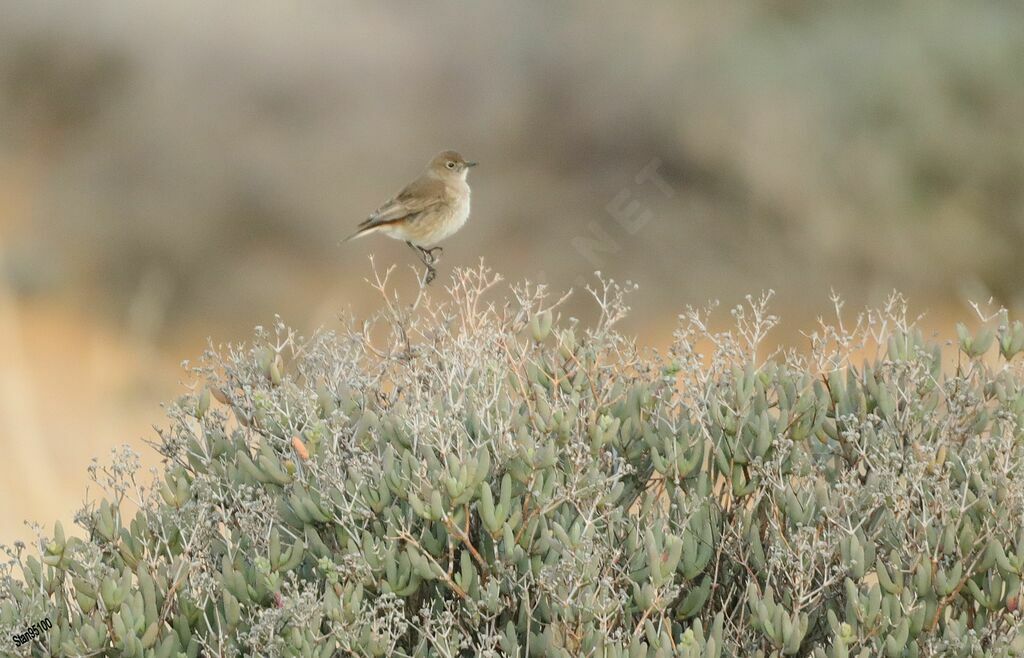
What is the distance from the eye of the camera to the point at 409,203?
5.72 meters

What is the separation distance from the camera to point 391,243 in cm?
1068

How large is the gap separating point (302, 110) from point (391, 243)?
2118mm

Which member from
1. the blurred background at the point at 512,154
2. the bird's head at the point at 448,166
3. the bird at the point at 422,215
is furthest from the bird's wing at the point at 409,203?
the blurred background at the point at 512,154

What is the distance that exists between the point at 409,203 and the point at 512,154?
6161 millimetres

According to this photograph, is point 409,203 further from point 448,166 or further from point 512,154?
point 512,154

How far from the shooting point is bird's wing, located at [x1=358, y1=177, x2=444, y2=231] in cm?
561

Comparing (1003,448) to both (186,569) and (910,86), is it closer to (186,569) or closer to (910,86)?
(186,569)

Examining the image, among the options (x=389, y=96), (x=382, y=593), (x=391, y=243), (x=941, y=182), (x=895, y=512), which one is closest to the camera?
(x=382, y=593)

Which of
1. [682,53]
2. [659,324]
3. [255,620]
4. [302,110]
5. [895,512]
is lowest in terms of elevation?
[255,620]

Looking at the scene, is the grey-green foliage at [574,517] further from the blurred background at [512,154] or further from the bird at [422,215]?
the blurred background at [512,154]

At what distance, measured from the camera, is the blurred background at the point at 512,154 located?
11.1 m

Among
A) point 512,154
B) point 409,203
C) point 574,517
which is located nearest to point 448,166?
point 409,203

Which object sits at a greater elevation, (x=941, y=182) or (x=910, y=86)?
(x=910, y=86)

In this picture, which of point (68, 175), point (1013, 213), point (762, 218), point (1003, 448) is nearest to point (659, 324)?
point (762, 218)
